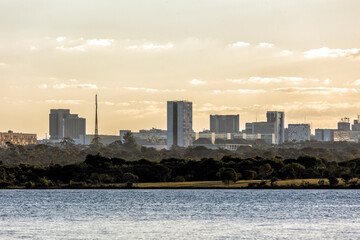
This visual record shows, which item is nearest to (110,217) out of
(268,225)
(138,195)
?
(268,225)

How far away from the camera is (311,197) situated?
554 feet

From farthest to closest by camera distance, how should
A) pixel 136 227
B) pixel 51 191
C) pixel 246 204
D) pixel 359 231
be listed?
pixel 51 191
pixel 246 204
pixel 136 227
pixel 359 231

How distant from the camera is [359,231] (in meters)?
94.8

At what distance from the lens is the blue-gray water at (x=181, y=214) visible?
93.9 m

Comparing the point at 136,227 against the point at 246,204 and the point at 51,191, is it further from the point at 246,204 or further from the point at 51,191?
the point at 51,191

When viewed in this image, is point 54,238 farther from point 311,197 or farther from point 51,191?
point 51,191

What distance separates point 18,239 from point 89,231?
12.4m

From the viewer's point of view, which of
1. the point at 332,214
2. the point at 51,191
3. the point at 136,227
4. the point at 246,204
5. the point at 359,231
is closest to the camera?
the point at 359,231

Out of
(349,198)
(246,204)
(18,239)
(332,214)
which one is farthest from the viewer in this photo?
(349,198)

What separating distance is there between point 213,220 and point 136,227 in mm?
14801

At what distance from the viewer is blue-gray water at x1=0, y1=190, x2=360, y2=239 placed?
93.9 m

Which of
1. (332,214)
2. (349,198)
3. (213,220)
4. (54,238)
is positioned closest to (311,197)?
(349,198)

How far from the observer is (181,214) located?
123375 millimetres

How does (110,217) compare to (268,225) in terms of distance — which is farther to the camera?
(110,217)
